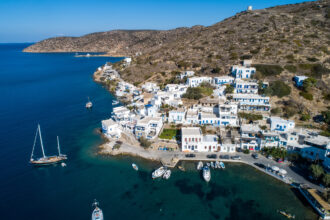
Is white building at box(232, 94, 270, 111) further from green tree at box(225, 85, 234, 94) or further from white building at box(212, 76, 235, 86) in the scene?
white building at box(212, 76, 235, 86)

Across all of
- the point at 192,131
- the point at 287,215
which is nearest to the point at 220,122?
the point at 192,131

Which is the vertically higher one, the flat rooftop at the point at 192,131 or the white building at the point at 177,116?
the white building at the point at 177,116

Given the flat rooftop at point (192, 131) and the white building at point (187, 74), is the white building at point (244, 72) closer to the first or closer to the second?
the white building at point (187, 74)

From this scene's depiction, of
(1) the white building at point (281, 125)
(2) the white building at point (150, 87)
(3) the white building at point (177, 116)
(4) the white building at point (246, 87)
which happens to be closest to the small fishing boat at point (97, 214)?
(3) the white building at point (177, 116)

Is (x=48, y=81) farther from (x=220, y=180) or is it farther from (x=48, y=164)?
(x=220, y=180)

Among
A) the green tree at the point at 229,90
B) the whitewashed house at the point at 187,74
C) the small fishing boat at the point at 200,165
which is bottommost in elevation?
→ the small fishing boat at the point at 200,165

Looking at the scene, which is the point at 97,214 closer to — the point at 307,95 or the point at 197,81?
the point at 197,81
